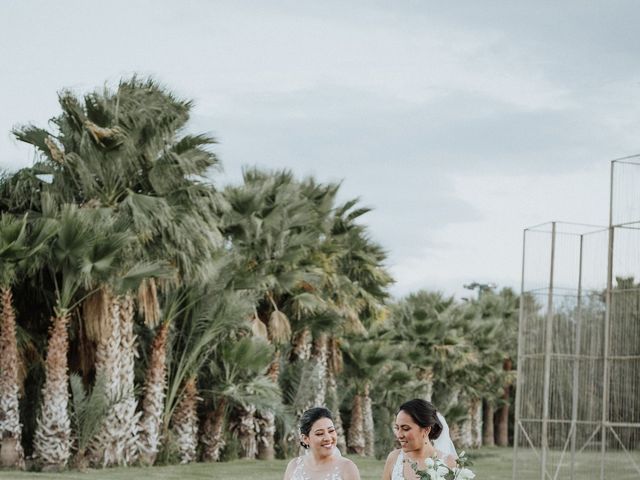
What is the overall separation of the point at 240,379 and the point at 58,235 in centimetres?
1024

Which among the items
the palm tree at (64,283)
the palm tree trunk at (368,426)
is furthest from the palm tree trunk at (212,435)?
the palm tree trunk at (368,426)

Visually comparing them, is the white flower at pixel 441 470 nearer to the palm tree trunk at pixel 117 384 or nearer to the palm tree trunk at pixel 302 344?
the palm tree trunk at pixel 117 384

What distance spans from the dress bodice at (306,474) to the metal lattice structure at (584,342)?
52.9 ft

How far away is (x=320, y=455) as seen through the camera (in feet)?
22.9

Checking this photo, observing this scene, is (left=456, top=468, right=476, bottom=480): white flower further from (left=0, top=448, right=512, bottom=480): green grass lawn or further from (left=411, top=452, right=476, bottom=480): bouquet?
(left=0, top=448, right=512, bottom=480): green grass lawn

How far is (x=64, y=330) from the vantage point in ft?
84.3

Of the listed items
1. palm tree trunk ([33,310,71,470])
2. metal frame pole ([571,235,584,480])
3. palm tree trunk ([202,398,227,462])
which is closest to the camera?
metal frame pole ([571,235,584,480])

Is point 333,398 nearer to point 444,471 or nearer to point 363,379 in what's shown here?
point 363,379

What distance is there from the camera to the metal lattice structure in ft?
74.9

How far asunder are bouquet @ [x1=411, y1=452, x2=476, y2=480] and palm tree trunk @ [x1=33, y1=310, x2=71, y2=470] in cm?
2077

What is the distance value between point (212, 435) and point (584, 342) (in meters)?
13.3

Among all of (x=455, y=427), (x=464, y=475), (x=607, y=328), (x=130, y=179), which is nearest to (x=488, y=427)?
(x=455, y=427)

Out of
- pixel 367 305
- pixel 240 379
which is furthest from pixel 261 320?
pixel 367 305

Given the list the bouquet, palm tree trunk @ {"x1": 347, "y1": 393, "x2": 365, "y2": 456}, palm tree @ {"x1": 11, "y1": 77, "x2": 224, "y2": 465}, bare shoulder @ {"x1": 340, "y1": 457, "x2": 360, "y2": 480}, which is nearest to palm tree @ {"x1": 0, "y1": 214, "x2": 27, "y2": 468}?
palm tree @ {"x1": 11, "y1": 77, "x2": 224, "y2": 465}
